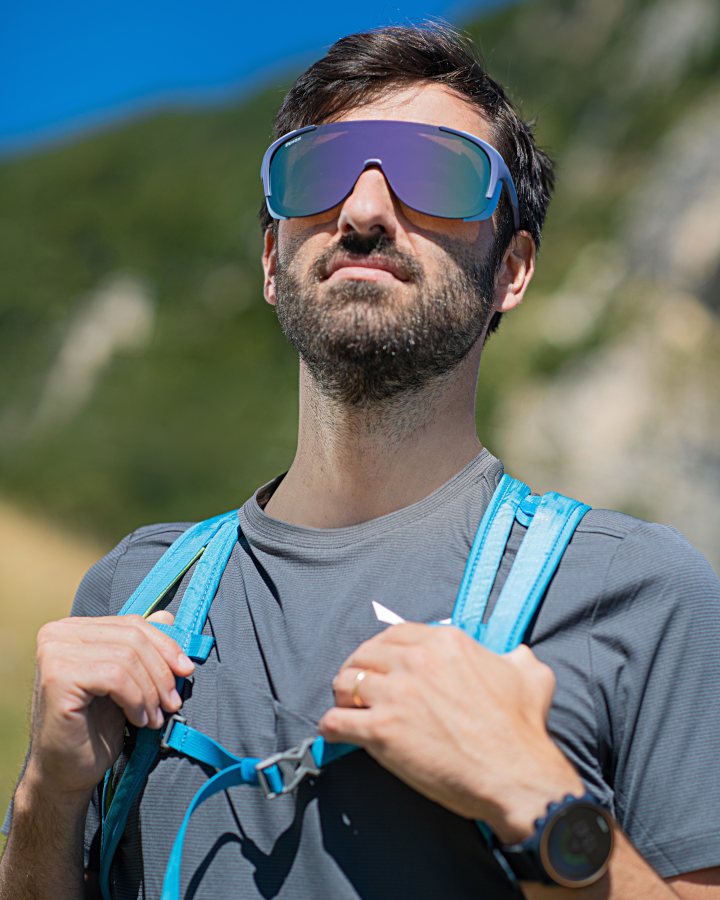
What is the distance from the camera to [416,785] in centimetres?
203

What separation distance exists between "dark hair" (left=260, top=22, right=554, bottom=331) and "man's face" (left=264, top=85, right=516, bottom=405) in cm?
31

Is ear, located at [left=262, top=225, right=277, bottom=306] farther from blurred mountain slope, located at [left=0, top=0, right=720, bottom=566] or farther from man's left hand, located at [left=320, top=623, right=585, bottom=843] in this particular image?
blurred mountain slope, located at [left=0, top=0, right=720, bottom=566]

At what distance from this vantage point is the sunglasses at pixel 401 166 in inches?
112

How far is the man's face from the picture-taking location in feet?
8.96

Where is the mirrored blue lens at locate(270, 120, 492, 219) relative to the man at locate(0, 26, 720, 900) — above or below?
above

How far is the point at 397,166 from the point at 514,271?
67 centimetres

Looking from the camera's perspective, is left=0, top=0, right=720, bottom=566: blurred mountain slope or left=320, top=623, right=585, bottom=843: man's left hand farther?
left=0, top=0, right=720, bottom=566: blurred mountain slope

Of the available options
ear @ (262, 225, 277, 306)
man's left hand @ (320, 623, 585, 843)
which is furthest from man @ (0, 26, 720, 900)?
ear @ (262, 225, 277, 306)

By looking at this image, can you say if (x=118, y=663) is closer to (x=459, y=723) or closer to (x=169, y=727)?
(x=169, y=727)

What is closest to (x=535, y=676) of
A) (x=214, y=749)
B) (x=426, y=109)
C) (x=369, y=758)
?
(x=369, y=758)

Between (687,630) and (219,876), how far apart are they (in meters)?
1.19

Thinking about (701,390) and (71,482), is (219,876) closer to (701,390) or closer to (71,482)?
(701,390)

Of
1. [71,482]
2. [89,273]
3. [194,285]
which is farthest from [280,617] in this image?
[89,273]

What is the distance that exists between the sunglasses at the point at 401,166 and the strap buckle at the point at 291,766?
150cm
